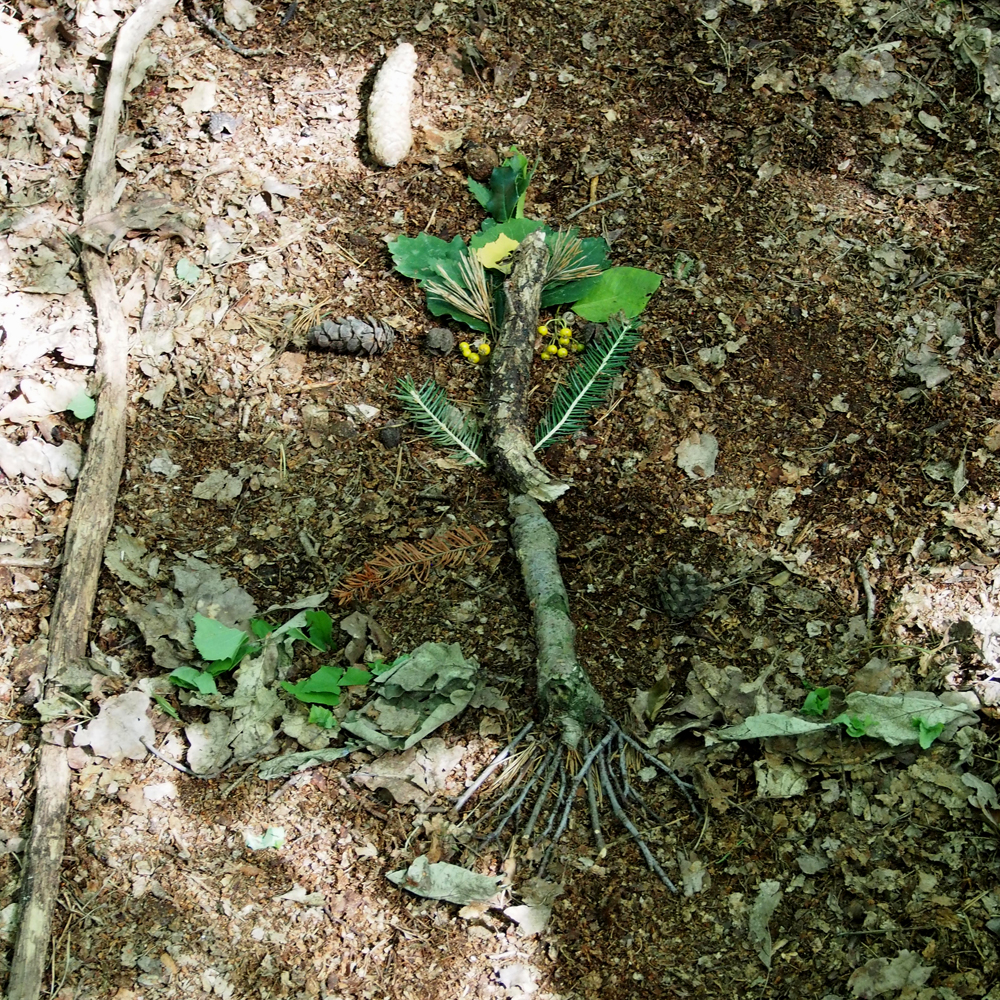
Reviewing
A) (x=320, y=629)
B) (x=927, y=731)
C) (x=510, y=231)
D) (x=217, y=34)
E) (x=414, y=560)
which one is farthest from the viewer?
(x=217, y=34)

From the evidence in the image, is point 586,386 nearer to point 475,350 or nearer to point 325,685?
point 475,350

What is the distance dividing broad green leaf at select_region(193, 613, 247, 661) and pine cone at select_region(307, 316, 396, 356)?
1106mm

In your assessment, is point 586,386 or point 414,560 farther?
point 586,386

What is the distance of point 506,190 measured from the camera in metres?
3.35

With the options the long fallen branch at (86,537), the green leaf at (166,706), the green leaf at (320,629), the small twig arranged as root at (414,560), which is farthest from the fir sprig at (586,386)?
the long fallen branch at (86,537)

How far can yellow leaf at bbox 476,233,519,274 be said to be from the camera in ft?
10.6

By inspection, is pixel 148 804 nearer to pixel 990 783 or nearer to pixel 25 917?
pixel 25 917

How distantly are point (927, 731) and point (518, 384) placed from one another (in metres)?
1.63

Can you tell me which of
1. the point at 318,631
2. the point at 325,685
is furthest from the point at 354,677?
the point at 318,631

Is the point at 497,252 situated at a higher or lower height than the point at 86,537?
higher

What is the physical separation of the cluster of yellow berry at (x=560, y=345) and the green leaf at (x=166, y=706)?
160 centimetres

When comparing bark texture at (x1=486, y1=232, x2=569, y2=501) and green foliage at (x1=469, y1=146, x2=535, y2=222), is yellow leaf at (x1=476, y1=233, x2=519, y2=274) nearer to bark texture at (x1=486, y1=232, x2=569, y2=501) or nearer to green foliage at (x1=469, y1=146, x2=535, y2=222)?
bark texture at (x1=486, y1=232, x2=569, y2=501)

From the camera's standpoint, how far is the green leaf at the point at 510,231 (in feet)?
10.7

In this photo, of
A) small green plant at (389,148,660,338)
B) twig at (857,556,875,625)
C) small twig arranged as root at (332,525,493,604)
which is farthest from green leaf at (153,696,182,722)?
twig at (857,556,875,625)
